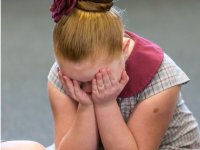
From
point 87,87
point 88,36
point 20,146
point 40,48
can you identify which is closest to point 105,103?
point 87,87

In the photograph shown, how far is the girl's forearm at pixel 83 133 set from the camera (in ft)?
3.55

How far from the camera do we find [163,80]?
3.53 ft

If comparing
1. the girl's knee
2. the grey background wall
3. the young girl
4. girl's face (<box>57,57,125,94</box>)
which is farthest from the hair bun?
the grey background wall

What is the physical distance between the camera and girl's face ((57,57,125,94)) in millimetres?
963

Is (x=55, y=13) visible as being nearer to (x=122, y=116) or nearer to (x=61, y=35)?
(x=61, y=35)

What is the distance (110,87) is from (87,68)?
0.08m

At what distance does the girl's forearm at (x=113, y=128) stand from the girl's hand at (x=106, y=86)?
3 cm

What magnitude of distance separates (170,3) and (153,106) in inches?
67.4

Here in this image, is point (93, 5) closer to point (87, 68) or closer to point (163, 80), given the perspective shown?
point (87, 68)

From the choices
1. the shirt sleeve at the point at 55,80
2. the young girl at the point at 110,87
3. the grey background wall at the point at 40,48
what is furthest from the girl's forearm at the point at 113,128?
the grey background wall at the point at 40,48

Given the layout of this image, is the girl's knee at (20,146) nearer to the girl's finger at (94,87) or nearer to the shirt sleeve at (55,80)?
the shirt sleeve at (55,80)

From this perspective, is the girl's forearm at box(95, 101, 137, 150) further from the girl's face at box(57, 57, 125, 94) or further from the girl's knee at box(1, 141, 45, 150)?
the girl's knee at box(1, 141, 45, 150)

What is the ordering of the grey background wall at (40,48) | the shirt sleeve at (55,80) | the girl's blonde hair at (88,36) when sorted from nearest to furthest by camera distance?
the girl's blonde hair at (88,36) → the shirt sleeve at (55,80) → the grey background wall at (40,48)

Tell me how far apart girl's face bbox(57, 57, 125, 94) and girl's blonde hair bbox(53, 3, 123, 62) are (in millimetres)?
12
